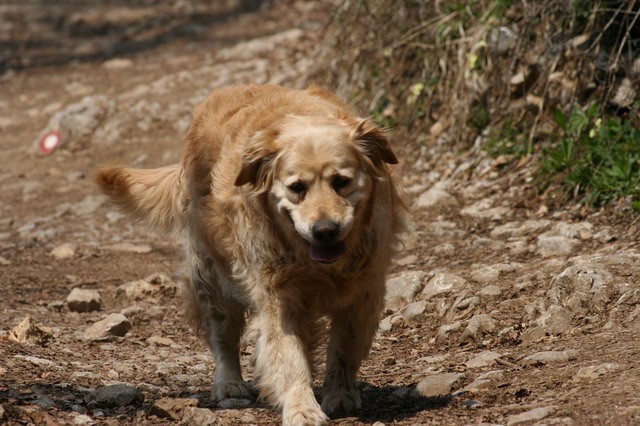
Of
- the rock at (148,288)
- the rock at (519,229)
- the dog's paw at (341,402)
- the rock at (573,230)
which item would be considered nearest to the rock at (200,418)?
the dog's paw at (341,402)

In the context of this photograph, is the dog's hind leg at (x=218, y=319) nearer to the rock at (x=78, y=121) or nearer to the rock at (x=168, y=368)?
the rock at (x=168, y=368)

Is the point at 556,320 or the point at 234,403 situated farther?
the point at 556,320

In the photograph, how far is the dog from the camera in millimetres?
4625

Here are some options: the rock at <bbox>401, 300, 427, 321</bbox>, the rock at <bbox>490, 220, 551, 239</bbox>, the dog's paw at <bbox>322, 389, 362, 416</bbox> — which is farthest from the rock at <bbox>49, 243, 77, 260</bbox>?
the dog's paw at <bbox>322, 389, 362, 416</bbox>

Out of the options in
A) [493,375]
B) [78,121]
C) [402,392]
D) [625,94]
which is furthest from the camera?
[78,121]

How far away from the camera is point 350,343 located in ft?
16.7

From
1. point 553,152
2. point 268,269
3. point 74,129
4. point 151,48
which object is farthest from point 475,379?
point 151,48

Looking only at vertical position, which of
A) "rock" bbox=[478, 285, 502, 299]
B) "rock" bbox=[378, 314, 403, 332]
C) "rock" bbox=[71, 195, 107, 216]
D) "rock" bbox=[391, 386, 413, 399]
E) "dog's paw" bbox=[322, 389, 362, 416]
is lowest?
"rock" bbox=[71, 195, 107, 216]

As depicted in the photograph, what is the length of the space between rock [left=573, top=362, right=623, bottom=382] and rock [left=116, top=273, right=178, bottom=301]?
12.6 ft

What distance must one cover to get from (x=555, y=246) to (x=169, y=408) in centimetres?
339

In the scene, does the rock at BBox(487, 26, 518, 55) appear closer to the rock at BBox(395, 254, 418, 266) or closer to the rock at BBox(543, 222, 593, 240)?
the rock at BBox(543, 222, 593, 240)

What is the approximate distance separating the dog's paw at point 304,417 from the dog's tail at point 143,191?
1929mm

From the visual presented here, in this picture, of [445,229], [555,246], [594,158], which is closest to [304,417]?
[555,246]

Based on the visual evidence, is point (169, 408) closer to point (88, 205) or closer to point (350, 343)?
point (350, 343)
